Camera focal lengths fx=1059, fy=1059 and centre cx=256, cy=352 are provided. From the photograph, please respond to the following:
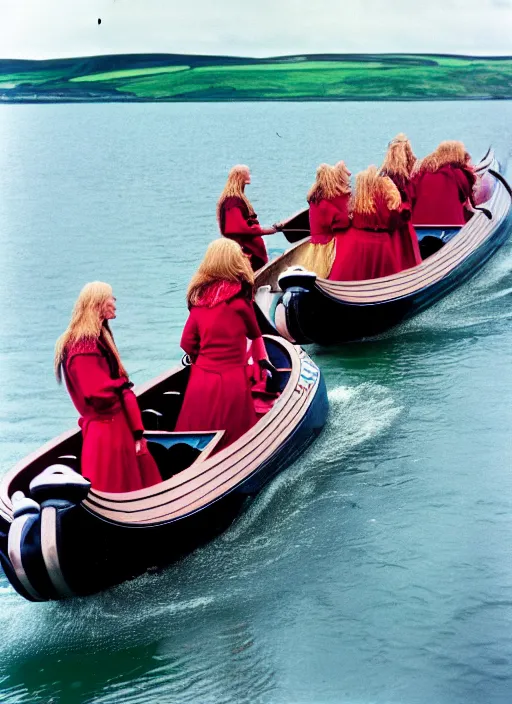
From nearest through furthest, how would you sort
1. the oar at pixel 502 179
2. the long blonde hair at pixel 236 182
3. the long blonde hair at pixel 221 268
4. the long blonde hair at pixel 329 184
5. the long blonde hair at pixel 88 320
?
the long blonde hair at pixel 88 320 → the long blonde hair at pixel 221 268 → the long blonde hair at pixel 236 182 → the long blonde hair at pixel 329 184 → the oar at pixel 502 179

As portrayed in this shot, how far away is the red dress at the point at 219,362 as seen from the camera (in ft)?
19.9

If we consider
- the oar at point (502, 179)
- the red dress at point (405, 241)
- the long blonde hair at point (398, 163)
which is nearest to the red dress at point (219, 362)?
the red dress at point (405, 241)

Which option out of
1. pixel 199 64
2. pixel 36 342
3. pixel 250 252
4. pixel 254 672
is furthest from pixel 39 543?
pixel 199 64

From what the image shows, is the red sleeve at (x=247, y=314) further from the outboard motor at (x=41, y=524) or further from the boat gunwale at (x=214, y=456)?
the outboard motor at (x=41, y=524)

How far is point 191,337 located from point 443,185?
17.9 feet

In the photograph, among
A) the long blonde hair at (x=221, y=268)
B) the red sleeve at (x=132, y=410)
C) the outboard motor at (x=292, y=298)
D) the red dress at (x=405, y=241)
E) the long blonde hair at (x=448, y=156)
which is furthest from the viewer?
the long blonde hair at (x=448, y=156)

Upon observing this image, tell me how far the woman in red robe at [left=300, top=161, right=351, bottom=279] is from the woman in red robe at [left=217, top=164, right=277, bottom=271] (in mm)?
466

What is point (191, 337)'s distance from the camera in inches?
243

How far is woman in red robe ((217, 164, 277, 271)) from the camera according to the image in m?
9.41

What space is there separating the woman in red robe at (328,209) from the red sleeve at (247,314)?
139 inches

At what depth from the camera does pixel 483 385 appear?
29.3ft

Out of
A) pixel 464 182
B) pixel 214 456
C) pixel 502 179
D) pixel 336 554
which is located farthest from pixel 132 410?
pixel 502 179

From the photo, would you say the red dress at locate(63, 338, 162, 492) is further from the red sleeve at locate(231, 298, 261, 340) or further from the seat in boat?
the red sleeve at locate(231, 298, 261, 340)

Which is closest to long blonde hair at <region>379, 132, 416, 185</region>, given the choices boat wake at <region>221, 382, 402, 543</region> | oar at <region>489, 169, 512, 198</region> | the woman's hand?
boat wake at <region>221, 382, 402, 543</region>
